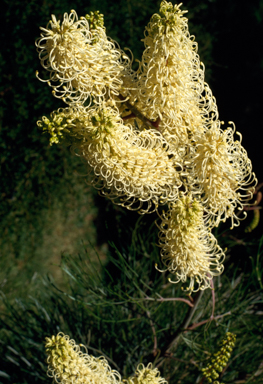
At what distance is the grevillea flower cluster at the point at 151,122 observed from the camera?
1.42 feet

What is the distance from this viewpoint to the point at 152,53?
17.7 inches

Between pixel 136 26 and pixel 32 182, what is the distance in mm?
817

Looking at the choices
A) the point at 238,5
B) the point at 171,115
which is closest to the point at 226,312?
the point at 171,115

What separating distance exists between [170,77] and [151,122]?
7cm

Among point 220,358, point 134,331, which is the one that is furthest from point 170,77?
point 134,331

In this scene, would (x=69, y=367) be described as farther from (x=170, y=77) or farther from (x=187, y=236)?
(x=170, y=77)

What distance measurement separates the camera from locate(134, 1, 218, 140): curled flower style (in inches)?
17.0

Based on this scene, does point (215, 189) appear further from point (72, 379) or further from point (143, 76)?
point (72, 379)

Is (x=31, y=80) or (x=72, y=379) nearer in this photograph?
(x=72, y=379)

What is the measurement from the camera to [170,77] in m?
0.45

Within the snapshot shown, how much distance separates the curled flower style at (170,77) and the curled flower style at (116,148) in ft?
0.12

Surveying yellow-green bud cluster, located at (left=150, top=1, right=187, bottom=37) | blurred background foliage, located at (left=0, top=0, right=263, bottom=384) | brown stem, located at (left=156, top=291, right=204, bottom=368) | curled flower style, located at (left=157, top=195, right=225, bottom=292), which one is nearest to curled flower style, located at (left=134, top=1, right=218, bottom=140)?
yellow-green bud cluster, located at (left=150, top=1, right=187, bottom=37)

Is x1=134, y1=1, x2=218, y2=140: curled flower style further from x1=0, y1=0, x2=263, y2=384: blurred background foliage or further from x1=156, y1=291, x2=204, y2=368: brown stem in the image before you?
x1=0, y1=0, x2=263, y2=384: blurred background foliage

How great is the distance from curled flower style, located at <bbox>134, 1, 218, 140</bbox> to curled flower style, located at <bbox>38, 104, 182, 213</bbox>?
0.12 ft
